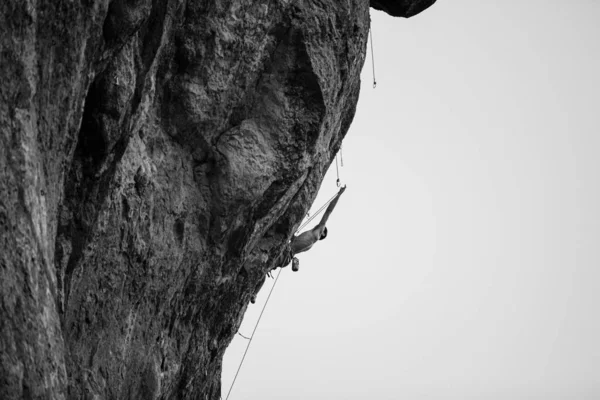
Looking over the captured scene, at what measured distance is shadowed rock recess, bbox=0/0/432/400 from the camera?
638cm

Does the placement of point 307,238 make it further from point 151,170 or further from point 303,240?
point 151,170

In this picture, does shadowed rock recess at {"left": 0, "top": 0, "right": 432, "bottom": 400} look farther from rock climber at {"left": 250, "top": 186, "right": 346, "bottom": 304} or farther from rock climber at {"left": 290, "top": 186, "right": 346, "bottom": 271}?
rock climber at {"left": 290, "top": 186, "right": 346, "bottom": 271}

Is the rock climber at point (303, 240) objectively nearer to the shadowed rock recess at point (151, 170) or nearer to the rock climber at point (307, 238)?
the rock climber at point (307, 238)

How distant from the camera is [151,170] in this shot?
9.75 metres

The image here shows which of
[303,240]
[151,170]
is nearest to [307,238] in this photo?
[303,240]

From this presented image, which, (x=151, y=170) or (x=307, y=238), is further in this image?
(x=307, y=238)

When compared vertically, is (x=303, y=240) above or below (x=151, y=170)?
above

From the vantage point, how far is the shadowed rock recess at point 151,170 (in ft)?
20.9

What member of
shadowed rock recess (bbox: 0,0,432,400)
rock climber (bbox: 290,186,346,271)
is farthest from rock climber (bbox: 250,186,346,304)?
shadowed rock recess (bbox: 0,0,432,400)

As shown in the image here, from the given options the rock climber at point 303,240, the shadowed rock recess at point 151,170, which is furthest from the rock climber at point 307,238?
the shadowed rock recess at point 151,170

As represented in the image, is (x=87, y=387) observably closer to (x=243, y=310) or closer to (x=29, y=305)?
(x=29, y=305)

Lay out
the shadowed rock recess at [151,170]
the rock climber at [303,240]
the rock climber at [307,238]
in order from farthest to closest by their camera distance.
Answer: the rock climber at [307,238], the rock climber at [303,240], the shadowed rock recess at [151,170]

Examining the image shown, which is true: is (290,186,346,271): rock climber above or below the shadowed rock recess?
above

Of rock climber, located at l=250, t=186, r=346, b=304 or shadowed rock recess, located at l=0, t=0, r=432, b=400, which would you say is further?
rock climber, located at l=250, t=186, r=346, b=304
